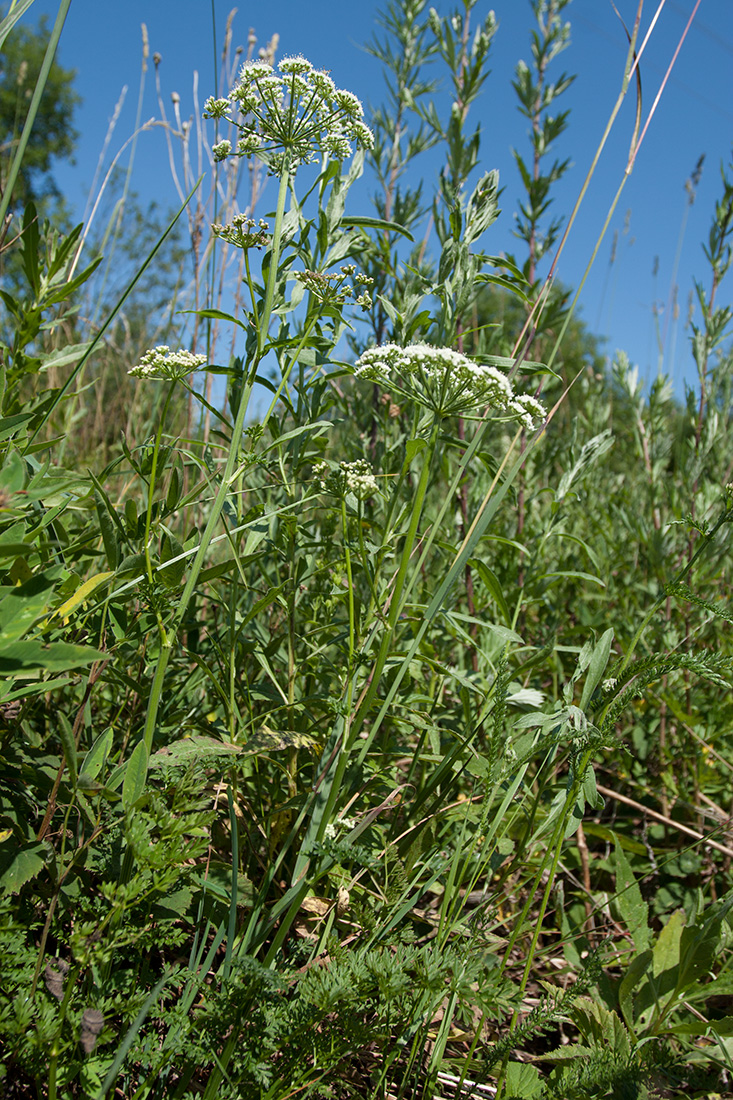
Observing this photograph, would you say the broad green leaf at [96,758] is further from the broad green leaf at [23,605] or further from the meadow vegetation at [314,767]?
the broad green leaf at [23,605]

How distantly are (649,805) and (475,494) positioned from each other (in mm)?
1050

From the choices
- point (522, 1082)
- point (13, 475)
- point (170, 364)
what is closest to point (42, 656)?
point (13, 475)

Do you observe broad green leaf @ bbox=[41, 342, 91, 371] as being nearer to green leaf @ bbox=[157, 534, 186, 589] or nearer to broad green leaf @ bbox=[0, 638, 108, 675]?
green leaf @ bbox=[157, 534, 186, 589]

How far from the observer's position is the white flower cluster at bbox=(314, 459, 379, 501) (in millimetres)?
1165

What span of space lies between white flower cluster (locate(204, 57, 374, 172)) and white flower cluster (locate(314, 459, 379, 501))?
50cm

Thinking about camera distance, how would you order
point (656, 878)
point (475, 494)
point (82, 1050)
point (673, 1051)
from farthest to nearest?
point (475, 494) → point (656, 878) → point (673, 1051) → point (82, 1050)

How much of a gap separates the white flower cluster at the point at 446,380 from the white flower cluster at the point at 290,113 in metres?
0.37

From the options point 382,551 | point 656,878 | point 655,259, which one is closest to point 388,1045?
point 382,551

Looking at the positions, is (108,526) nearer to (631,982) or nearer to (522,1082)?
(522,1082)

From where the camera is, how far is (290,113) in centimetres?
114

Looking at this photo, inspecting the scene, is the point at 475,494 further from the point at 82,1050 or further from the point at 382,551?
the point at 82,1050

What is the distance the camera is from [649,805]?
1938 mm

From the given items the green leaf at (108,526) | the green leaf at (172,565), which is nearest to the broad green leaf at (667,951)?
the green leaf at (172,565)

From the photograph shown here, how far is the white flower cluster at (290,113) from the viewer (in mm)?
1117
